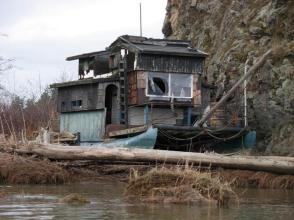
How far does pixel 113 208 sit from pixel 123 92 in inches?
681

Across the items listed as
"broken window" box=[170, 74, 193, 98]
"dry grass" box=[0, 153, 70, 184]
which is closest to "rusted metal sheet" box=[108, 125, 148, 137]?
"broken window" box=[170, 74, 193, 98]

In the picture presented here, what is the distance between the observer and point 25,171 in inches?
682

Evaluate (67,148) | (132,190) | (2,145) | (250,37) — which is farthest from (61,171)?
(250,37)

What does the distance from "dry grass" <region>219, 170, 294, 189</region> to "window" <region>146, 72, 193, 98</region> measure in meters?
9.43

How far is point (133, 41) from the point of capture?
96.5 ft

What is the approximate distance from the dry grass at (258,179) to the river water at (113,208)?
2.88m

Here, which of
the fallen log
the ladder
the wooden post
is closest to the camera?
the fallen log

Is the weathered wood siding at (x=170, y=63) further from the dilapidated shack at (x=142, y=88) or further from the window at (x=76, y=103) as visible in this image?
the window at (x=76, y=103)

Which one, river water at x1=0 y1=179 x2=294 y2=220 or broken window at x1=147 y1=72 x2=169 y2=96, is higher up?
broken window at x1=147 y1=72 x2=169 y2=96

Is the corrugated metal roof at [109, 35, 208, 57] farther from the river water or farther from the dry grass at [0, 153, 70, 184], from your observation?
the river water

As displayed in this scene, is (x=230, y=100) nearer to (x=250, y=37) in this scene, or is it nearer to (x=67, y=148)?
(x=250, y=37)

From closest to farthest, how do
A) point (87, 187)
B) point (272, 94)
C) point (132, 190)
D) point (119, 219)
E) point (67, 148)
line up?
point (119, 219), point (132, 190), point (87, 187), point (67, 148), point (272, 94)

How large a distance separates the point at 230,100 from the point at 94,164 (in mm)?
12842

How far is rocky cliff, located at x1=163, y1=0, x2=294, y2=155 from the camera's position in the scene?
27703mm
